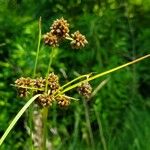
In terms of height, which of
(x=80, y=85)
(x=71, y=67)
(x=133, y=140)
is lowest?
(x=80, y=85)

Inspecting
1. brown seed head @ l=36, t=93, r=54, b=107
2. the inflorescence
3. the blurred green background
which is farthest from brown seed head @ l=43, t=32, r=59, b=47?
the blurred green background

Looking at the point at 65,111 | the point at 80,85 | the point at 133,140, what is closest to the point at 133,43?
the point at 65,111

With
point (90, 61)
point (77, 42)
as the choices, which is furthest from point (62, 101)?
point (90, 61)

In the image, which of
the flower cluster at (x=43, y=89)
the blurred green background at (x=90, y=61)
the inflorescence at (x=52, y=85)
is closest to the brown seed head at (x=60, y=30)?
the inflorescence at (x=52, y=85)

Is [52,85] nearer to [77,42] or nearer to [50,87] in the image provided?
[50,87]

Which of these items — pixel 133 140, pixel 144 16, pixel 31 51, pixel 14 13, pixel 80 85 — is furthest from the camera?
pixel 144 16

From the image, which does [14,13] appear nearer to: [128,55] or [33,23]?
[33,23]

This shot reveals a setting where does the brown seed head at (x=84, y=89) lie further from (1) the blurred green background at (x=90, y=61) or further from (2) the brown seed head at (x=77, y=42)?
(1) the blurred green background at (x=90, y=61)
